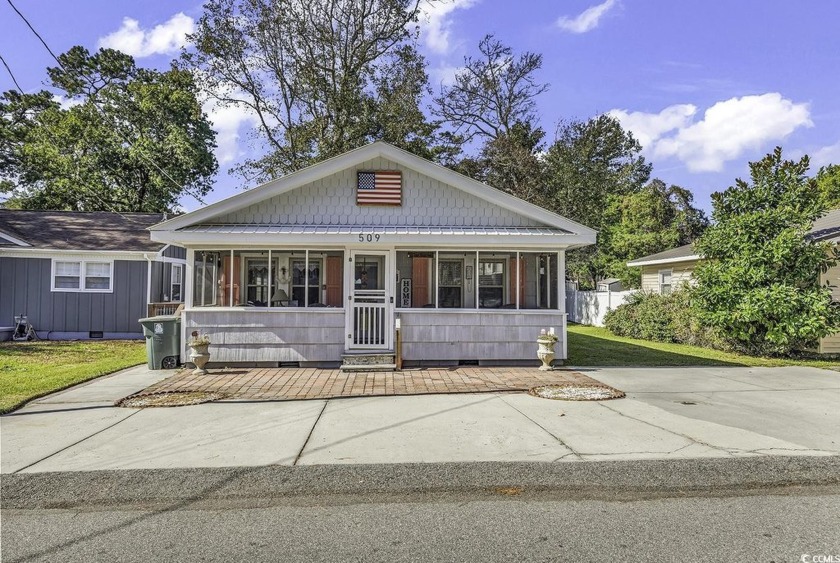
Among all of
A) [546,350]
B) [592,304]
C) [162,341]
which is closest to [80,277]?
[162,341]

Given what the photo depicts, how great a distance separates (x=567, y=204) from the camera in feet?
103

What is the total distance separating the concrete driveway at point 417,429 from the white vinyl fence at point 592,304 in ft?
42.9

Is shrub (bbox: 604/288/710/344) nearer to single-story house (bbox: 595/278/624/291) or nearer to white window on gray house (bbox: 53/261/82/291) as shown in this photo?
single-story house (bbox: 595/278/624/291)

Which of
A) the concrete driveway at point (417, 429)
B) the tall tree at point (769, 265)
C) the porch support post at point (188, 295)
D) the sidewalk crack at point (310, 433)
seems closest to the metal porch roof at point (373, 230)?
the porch support post at point (188, 295)

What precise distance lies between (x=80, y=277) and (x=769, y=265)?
1890 centimetres

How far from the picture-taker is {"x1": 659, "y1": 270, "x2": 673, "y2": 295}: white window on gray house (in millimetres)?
19683

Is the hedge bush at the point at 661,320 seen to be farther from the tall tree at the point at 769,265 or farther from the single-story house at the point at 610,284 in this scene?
the single-story house at the point at 610,284

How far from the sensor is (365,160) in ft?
34.9

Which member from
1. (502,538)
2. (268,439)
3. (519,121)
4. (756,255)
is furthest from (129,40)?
(519,121)

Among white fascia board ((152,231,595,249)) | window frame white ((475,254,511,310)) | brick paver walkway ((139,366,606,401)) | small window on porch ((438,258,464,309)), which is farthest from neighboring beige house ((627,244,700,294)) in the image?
brick paver walkway ((139,366,606,401))

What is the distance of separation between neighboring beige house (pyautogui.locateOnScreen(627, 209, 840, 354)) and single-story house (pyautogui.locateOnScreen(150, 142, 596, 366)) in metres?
7.20

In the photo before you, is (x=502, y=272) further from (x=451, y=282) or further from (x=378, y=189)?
(x=378, y=189)

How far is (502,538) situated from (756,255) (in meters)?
11.9

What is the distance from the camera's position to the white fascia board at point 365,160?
10.3 metres
